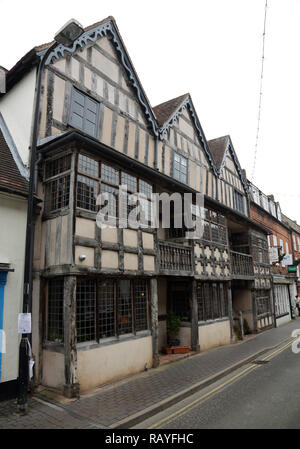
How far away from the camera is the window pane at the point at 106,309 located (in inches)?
342

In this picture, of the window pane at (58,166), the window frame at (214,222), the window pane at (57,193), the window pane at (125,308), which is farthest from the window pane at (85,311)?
the window frame at (214,222)

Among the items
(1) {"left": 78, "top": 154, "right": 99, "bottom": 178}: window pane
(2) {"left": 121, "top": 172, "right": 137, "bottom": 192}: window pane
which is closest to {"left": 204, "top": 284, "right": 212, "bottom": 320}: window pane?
(2) {"left": 121, "top": 172, "right": 137, "bottom": 192}: window pane

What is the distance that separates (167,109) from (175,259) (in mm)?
7698

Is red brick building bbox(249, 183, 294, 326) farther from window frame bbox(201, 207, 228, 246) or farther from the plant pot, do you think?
the plant pot

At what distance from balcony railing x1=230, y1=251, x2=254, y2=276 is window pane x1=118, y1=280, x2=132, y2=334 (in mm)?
8449

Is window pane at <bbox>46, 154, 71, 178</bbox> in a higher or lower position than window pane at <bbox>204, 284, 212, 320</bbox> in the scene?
higher

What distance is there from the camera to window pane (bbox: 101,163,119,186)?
366 inches

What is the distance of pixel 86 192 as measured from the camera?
8.62 meters

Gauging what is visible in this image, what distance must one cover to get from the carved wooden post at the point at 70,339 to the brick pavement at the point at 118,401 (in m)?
0.39

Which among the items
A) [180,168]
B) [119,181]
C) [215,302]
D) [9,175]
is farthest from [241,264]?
[9,175]

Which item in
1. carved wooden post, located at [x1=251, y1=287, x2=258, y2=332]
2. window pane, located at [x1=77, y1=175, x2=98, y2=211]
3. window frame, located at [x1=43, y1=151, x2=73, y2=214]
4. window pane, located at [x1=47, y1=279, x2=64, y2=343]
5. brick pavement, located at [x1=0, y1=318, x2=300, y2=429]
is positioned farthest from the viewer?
carved wooden post, located at [x1=251, y1=287, x2=258, y2=332]

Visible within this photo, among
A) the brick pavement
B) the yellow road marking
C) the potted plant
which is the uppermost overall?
the potted plant

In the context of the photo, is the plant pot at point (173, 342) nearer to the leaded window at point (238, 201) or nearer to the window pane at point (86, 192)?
the window pane at point (86, 192)
